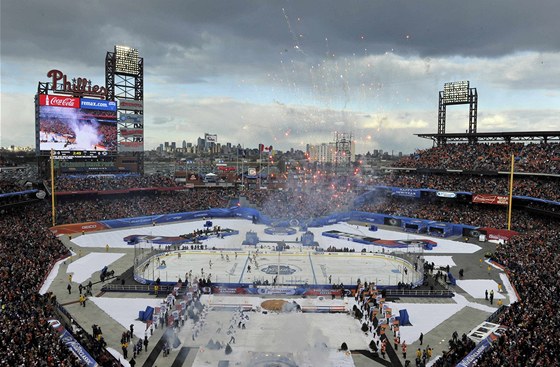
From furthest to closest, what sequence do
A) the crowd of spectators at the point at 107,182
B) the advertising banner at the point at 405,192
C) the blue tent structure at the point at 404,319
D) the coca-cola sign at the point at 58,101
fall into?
the advertising banner at the point at 405,192
the crowd of spectators at the point at 107,182
the coca-cola sign at the point at 58,101
the blue tent structure at the point at 404,319

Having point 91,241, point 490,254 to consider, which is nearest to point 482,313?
point 490,254

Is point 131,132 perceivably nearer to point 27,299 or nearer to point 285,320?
point 27,299

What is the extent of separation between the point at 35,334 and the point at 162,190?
177 feet

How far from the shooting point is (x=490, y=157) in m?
67.3

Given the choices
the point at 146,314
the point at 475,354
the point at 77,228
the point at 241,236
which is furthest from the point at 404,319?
the point at 77,228

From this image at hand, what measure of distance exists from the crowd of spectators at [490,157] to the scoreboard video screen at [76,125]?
51.8 meters

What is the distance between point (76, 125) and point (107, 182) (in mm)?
11001

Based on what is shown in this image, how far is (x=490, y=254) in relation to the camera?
46.3 m

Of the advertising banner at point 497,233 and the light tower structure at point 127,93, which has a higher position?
the light tower structure at point 127,93

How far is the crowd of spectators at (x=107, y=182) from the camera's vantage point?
2505 inches

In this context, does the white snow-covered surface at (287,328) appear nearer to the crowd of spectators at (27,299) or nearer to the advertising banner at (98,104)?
the crowd of spectators at (27,299)

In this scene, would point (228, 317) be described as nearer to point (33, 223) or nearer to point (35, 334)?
point (35, 334)

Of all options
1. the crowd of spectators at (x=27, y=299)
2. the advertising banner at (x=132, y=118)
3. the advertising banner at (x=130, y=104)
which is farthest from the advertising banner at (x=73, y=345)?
the advertising banner at (x=130, y=104)

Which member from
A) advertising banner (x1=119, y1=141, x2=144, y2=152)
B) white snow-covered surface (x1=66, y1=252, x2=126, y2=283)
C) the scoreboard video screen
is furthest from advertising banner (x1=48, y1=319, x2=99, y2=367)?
advertising banner (x1=119, y1=141, x2=144, y2=152)
